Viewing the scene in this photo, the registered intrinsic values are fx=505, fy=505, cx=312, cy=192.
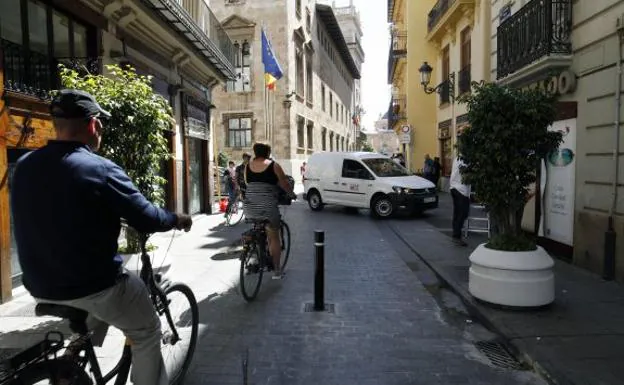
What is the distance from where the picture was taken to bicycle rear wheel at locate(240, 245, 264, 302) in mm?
5648

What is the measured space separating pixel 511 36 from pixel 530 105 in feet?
15.8

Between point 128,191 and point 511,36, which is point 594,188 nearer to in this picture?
point 511,36

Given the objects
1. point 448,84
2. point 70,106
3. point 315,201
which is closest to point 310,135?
point 448,84

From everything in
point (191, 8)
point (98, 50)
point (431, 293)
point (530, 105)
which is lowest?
point (431, 293)

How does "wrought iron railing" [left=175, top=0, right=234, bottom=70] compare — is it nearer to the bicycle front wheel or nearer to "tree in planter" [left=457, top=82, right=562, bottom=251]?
"tree in planter" [left=457, top=82, right=562, bottom=251]

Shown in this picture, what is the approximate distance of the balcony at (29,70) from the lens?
237 inches

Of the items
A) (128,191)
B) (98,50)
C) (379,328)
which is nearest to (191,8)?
(98,50)

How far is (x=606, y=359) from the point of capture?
3.95 m

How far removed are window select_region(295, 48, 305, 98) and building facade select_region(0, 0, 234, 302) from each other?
1820cm

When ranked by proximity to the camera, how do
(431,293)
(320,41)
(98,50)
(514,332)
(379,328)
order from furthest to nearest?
1. (320,41)
2. (98,50)
3. (431,293)
4. (379,328)
5. (514,332)

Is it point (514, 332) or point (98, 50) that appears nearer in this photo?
point (514, 332)

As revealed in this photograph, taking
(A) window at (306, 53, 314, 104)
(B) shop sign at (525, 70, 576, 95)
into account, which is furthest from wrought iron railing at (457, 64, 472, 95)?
(A) window at (306, 53, 314, 104)

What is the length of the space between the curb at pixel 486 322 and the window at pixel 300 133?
26417 mm

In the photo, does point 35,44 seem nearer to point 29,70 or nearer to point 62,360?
point 29,70
